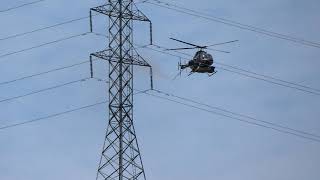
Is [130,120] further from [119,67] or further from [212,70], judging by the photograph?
[212,70]

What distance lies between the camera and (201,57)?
79812 millimetres

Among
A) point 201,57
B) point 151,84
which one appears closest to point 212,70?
point 201,57

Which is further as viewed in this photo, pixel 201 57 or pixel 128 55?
pixel 201 57

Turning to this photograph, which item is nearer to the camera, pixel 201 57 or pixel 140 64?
pixel 140 64

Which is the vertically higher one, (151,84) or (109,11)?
(109,11)

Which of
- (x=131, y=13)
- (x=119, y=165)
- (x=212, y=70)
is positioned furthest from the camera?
(x=212, y=70)

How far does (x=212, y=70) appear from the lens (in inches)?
3088

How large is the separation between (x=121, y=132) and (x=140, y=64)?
6.41 meters

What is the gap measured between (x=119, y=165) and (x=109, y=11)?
44.4 ft

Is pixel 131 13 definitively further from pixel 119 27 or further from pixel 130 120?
pixel 130 120

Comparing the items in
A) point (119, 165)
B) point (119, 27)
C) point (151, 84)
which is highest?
point (119, 27)

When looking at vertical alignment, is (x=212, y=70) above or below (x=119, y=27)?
below

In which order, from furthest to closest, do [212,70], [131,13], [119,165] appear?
[212,70]
[131,13]
[119,165]

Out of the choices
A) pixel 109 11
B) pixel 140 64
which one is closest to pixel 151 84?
pixel 140 64
